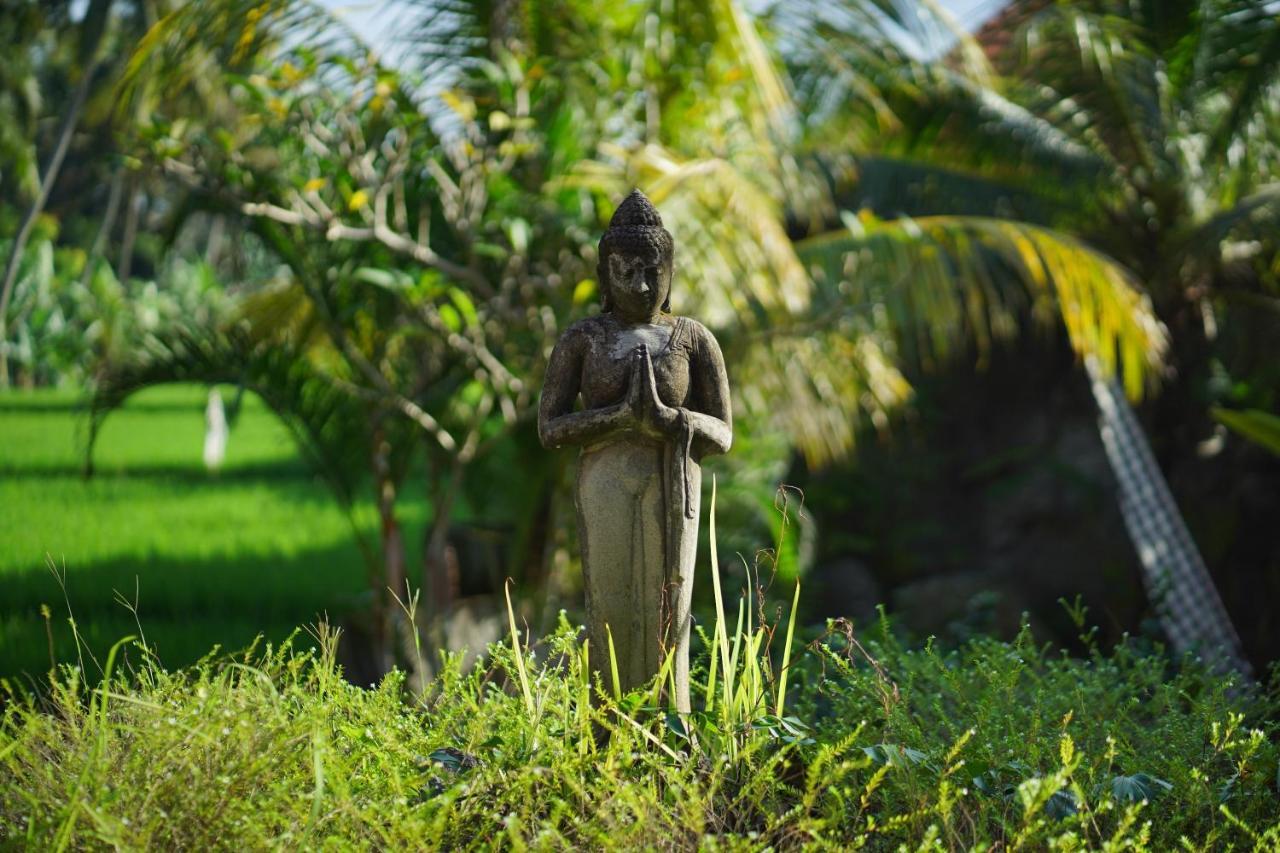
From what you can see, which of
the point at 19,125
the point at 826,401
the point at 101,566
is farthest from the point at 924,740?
the point at 19,125

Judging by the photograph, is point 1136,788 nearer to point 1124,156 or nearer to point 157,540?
point 157,540

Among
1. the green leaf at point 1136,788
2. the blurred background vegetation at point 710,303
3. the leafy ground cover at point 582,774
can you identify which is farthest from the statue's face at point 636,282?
the green leaf at point 1136,788

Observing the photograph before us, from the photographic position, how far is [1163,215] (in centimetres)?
788

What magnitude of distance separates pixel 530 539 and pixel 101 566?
2.14m

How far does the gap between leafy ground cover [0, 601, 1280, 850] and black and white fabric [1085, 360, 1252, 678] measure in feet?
12.0

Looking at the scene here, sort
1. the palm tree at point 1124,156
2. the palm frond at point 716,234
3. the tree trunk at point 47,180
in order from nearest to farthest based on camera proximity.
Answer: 1. the palm frond at point 716,234
2. the tree trunk at point 47,180
3. the palm tree at point 1124,156

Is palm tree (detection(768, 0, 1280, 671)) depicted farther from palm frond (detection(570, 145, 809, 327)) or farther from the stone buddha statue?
the stone buddha statue

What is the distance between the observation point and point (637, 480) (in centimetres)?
329

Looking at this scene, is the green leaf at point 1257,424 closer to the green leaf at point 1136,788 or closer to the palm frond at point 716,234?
the palm frond at point 716,234

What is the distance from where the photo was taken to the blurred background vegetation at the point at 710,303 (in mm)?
5594

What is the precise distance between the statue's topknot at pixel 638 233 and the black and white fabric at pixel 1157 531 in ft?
14.8

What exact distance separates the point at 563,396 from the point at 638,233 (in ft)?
1.66

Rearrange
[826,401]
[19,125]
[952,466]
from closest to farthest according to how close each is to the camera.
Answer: [826,401], [952,466], [19,125]

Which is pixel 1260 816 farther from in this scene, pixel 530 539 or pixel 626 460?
pixel 530 539
